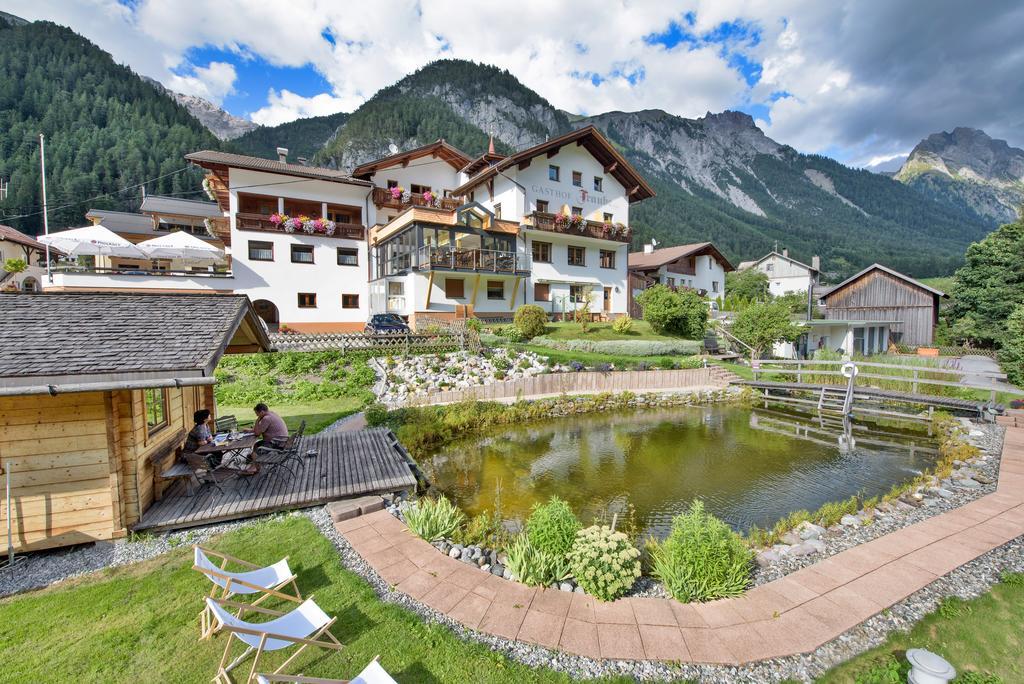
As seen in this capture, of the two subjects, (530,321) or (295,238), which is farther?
(295,238)

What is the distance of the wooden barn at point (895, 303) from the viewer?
2942cm

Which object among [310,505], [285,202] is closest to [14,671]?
[310,505]

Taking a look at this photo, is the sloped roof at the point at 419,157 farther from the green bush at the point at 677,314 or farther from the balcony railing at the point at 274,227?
the green bush at the point at 677,314

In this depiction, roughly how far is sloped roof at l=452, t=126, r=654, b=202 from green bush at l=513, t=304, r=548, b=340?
36.9 feet

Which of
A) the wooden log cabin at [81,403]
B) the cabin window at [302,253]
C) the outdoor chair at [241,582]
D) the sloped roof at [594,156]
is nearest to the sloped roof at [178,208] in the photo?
the cabin window at [302,253]

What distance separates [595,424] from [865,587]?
9.76m

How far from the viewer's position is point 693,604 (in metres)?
4.25

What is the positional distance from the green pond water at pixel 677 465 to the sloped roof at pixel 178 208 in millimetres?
41204

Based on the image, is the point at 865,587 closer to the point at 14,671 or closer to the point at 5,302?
the point at 14,671

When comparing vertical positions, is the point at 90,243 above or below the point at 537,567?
above

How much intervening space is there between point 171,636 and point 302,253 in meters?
25.6

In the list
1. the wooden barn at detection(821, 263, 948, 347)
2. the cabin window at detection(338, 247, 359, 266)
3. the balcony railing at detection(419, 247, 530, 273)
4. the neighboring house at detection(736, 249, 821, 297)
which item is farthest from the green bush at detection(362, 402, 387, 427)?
the neighboring house at detection(736, 249, 821, 297)

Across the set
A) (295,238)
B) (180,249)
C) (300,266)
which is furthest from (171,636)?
(295,238)

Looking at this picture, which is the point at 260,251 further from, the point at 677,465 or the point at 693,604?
the point at 693,604
